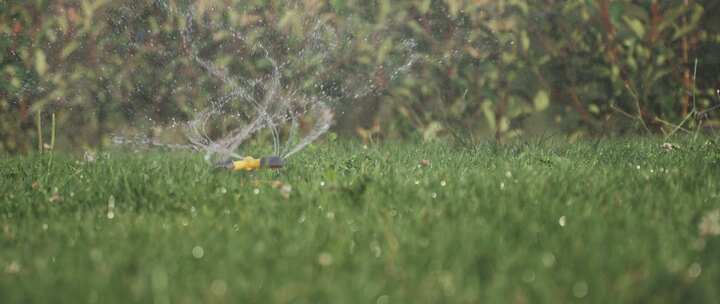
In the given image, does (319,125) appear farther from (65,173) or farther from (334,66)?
(65,173)

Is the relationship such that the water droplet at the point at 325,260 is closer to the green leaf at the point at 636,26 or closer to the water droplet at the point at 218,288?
the water droplet at the point at 218,288

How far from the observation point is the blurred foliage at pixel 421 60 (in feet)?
16.8

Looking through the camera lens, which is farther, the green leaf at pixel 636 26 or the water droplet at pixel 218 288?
the green leaf at pixel 636 26

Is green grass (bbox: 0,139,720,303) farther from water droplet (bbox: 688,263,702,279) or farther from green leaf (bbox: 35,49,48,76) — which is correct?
green leaf (bbox: 35,49,48,76)

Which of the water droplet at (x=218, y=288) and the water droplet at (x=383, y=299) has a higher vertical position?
the water droplet at (x=218, y=288)

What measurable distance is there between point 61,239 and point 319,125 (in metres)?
3.10

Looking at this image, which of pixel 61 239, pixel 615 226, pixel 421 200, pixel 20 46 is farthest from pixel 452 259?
pixel 20 46

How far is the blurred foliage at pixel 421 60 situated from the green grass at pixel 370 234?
5.26ft

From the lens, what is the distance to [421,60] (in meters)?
5.31

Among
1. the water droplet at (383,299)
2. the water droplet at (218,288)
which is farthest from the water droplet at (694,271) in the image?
A: the water droplet at (218,288)

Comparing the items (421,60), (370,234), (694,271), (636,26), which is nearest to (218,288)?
(370,234)

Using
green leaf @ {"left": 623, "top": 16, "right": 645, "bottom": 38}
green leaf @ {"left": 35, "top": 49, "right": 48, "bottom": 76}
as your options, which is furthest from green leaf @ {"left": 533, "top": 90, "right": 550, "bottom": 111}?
green leaf @ {"left": 35, "top": 49, "right": 48, "bottom": 76}

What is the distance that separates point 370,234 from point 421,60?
10.9 ft

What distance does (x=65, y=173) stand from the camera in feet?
12.0
